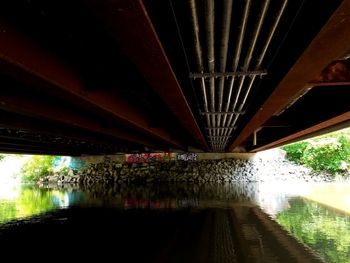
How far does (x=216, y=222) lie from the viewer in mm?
11055

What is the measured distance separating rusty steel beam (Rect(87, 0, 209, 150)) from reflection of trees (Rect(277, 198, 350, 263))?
4.51 meters

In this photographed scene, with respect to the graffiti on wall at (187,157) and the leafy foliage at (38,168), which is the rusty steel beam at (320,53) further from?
the leafy foliage at (38,168)

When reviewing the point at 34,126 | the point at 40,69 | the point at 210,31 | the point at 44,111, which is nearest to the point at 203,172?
the point at 34,126

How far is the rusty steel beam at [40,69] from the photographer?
4.25 m

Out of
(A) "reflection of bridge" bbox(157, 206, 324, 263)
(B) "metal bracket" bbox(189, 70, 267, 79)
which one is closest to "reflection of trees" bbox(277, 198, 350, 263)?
(A) "reflection of bridge" bbox(157, 206, 324, 263)

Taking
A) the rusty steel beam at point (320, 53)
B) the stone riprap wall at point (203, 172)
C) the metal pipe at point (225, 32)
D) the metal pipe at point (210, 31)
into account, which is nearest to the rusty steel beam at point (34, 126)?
the metal pipe at point (210, 31)

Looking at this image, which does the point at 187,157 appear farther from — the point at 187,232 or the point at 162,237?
the point at 162,237

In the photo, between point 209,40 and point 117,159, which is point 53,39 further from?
point 117,159

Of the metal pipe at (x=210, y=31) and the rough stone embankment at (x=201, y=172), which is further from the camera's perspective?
the rough stone embankment at (x=201, y=172)

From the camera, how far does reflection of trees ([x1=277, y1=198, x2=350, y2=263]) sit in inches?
290

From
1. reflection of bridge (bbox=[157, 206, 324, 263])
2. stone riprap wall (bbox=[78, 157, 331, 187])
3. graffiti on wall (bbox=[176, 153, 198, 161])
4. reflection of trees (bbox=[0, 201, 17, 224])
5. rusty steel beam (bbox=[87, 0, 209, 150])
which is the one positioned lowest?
reflection of bridge (bbox=[157, 206, 324, 263])

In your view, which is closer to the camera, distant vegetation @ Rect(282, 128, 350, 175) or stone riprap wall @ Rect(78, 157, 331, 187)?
stone riprap wall @ Rect(78, 157, 331, 187)

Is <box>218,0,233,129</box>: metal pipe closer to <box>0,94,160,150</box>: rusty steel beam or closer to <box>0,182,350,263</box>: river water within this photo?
<box>0,182,350,263</box>: river water

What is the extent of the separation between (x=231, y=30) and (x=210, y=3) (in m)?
1.03
